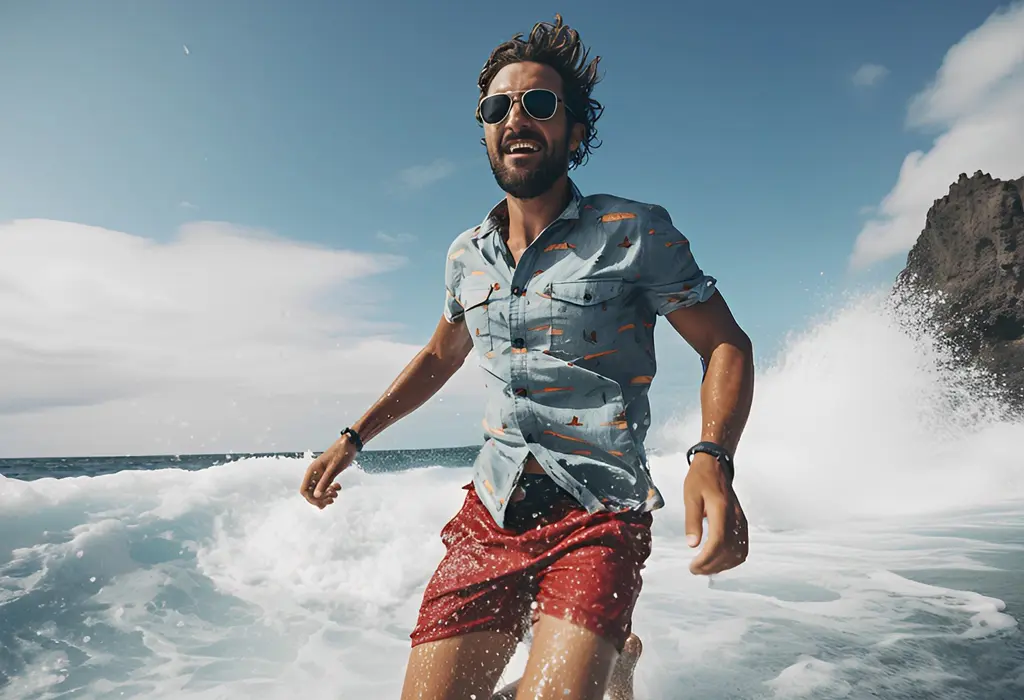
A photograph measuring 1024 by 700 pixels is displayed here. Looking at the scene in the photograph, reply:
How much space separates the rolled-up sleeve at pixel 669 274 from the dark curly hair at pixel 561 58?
1.98ft

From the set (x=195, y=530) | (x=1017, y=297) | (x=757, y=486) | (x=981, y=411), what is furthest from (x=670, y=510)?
(x=1017, y=297)

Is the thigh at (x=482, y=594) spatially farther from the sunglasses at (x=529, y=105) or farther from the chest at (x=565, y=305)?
the sunglasses at (x=529, y=105)

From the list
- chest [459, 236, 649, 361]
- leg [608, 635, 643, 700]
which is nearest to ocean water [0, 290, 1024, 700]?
leg [608, 635, 643, 700]

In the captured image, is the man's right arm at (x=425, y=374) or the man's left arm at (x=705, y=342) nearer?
the man's left arm at (x=705, y=342)

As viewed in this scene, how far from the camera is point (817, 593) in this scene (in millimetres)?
5961

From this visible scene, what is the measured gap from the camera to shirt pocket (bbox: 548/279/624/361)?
1.75 meters

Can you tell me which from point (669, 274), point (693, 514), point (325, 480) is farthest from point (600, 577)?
point (325, 480)

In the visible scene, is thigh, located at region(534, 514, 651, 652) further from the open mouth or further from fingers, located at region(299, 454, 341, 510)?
the open mouth

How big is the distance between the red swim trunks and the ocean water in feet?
6.82

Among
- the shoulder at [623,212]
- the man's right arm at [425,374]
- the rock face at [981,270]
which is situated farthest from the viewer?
the rock face at [981,270]

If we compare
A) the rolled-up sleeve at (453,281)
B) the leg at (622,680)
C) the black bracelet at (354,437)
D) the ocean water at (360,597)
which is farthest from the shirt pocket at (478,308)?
the ocean water at (360,597)

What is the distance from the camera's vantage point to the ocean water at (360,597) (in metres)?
4.08

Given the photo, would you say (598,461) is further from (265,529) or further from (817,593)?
(265,529)

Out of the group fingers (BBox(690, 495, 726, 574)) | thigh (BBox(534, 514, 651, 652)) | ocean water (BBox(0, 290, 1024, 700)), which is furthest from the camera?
ocean water (BBox(0, 290, 1024, 700))
